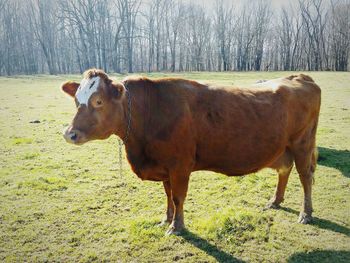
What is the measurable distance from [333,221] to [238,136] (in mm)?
2079

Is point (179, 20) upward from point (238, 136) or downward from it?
upward

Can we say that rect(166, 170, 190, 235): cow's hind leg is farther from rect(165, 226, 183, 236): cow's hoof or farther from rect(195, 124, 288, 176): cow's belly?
rect(195, 124, 288, 176): cow's belly

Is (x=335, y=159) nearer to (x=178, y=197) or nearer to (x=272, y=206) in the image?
(x=272, y=206)

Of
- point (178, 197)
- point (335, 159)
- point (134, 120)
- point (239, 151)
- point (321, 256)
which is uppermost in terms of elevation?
point (134, 120)

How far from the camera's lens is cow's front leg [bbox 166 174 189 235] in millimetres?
4468

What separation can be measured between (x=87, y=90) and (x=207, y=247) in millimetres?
2533

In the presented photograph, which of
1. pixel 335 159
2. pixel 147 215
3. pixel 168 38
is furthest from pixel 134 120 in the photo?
pixel 168 38

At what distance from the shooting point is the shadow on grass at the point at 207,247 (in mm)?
4199

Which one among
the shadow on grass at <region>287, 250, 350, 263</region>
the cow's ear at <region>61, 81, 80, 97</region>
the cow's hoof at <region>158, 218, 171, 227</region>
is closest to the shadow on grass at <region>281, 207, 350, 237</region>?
the shadow on grass at <region>287, 250, 350, 263</region>

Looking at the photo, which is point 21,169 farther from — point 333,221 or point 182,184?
point 333,221

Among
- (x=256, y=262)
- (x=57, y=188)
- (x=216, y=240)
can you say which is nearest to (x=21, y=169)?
(x=57, y=188)

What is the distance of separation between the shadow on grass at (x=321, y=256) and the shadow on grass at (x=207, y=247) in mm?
728

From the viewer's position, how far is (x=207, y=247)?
4441mm

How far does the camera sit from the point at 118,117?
13.8ft
